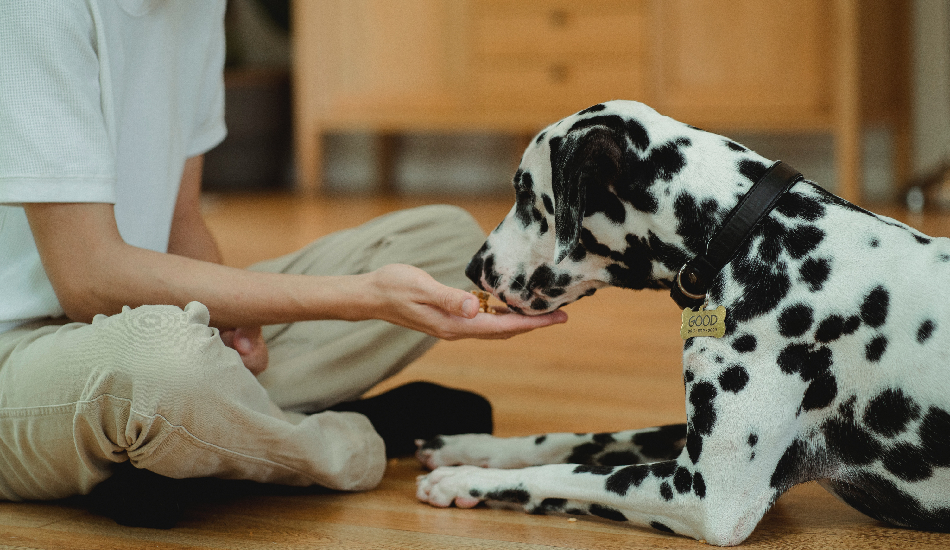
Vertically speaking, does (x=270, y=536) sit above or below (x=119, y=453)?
below

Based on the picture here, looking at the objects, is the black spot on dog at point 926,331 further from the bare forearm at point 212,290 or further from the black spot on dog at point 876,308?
the bare forearm at point 212,290

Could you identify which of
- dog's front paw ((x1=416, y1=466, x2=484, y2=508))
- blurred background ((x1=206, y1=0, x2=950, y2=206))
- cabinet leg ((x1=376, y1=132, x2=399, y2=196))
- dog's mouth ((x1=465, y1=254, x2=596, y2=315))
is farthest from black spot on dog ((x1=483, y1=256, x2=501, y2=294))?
cabinet leg ((x1=376, y1=132, x2=399, y2=196))

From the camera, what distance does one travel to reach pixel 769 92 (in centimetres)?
607

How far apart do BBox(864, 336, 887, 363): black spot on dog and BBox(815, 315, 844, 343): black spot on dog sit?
0.14 ft

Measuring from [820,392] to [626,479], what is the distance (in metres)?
0.32

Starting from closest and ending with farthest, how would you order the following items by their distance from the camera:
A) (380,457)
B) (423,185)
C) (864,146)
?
(380,457) → (864,146) → (423,185)

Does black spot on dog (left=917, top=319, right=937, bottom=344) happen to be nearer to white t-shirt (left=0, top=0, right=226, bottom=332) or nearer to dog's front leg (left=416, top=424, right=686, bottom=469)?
dog's front leg (left=416, top=424, right=686, bottom=469)

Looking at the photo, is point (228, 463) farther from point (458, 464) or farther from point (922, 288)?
point (922, 288)

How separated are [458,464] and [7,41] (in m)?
1.06

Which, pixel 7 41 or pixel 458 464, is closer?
pixel 7 41

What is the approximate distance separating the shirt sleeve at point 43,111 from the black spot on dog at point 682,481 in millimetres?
1015

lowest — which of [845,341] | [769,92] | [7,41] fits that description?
[769,92]

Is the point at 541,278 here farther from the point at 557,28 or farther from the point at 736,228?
the point at 557,28

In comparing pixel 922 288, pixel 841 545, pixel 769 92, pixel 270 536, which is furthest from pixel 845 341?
pixel 769 92
